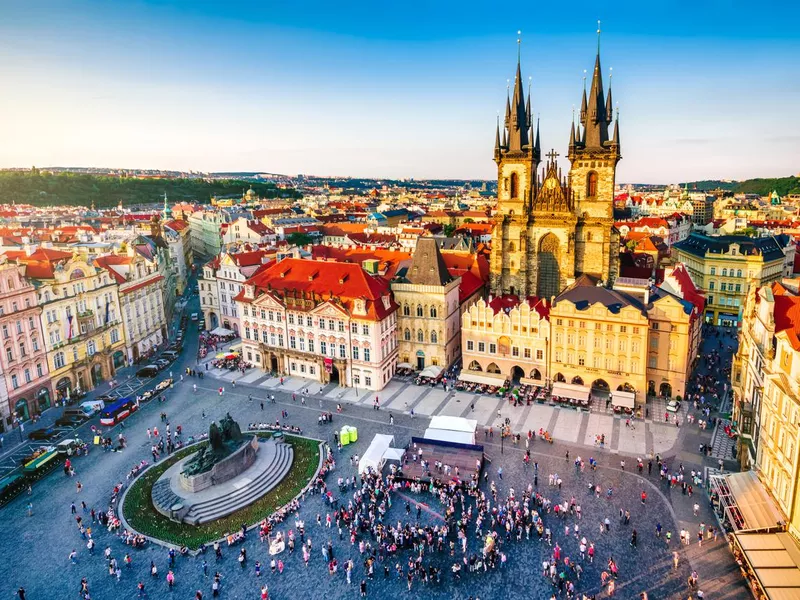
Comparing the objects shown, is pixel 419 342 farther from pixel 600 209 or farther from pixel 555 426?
pixel 600 209

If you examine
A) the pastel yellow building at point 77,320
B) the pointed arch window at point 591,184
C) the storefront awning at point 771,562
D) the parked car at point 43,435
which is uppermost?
the pointed arch window at point 591,184

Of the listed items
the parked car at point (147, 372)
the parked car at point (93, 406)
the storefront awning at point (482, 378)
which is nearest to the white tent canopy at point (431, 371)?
the storefront awning at point (482, 378)

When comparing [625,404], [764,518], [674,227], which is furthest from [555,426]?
[674,227]

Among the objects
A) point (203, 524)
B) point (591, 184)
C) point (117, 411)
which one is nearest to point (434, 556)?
point (203, 524)

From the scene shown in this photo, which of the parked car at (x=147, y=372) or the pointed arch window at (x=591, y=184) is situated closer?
the parked car at (x=147, y=372)

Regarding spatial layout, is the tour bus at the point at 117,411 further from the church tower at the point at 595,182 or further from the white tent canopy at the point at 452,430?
the church tower at the point at 595,182

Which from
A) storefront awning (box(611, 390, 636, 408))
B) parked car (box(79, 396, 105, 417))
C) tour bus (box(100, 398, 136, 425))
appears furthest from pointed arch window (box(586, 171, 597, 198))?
parked car (box(79, 396, 105, 417))

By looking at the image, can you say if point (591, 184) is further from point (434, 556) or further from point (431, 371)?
point (434, 556)

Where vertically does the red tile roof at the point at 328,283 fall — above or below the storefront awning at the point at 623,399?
above

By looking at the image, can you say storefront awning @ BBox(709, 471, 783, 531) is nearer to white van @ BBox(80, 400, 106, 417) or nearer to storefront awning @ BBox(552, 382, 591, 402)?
storefront awning @ BBox(552, 382, 591, 402)
